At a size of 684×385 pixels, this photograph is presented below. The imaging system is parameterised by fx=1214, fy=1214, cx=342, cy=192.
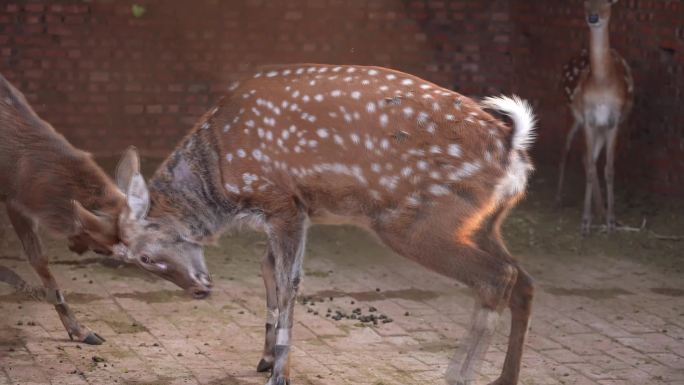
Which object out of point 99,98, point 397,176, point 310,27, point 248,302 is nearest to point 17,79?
point 99,98

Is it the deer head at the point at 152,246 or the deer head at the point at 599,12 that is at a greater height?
the deer head at the point at 599,12

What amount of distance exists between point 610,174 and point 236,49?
141 inches

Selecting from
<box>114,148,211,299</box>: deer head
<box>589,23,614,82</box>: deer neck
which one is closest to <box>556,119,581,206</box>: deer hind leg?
<box>589,23,614,82</box>: deer neck

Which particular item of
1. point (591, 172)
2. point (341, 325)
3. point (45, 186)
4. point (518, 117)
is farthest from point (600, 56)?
point (45, 186)

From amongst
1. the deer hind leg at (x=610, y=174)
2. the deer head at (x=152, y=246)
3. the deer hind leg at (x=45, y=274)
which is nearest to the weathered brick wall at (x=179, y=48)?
the deer hind leg at (x=610, y=174)

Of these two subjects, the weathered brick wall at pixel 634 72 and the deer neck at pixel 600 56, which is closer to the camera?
the deer neck at pixel 600 56

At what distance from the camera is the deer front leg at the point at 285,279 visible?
17.6ft

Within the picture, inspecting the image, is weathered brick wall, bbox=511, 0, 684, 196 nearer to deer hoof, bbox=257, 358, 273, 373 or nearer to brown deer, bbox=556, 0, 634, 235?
brown deer, bbox=556, 0, 634, 235

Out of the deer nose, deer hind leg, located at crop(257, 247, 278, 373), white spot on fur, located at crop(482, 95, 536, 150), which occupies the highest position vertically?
white spot on fur, located at crop(482, 95, 536, 150)

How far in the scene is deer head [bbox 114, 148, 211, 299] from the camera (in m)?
5.45

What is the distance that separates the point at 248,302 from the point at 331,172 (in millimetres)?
1894

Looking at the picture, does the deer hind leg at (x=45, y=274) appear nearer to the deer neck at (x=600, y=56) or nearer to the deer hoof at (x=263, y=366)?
the deer hoof at (x=263, y=366)

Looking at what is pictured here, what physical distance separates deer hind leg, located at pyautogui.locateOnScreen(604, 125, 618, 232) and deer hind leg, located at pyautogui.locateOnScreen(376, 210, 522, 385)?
13.2 ft

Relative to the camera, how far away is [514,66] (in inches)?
447
